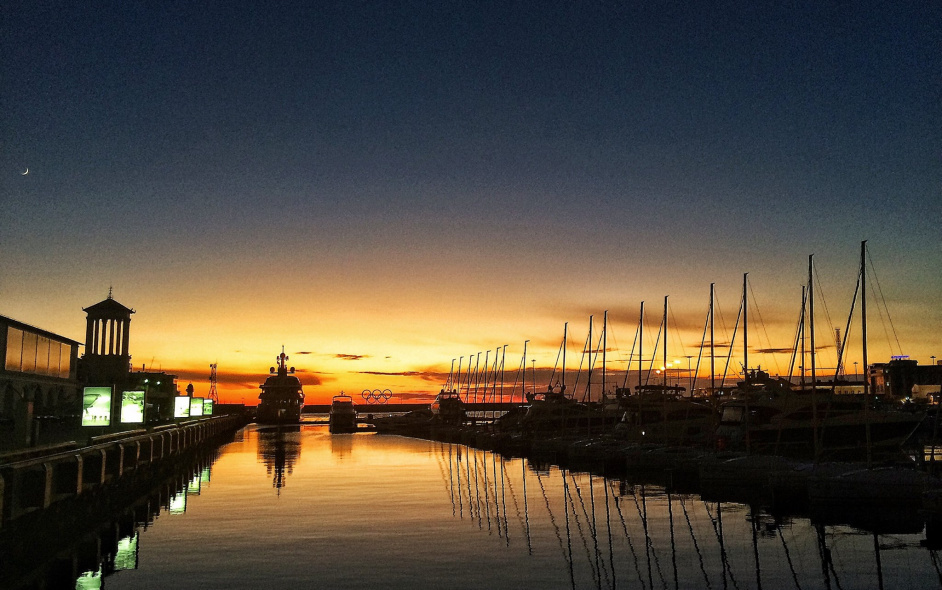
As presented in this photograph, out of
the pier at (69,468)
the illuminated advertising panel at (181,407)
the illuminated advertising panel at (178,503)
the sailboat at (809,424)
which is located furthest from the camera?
the illuminated advertising panel at (181,407)

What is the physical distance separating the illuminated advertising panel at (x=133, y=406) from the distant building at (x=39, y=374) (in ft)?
14.8

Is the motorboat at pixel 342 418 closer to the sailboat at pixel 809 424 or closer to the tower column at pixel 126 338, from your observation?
the tower column at pixel 126 338

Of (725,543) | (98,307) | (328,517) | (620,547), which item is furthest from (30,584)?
(98,307)

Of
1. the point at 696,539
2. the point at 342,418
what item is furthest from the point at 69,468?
the point at 342,418

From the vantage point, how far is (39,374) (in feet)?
244

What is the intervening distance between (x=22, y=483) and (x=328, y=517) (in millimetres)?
11389

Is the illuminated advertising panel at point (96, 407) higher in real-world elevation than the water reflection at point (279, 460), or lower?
higher

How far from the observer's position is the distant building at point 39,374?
2373 inches

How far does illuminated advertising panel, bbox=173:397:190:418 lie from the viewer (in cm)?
8131

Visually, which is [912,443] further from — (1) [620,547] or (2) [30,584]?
(2) [30,584]

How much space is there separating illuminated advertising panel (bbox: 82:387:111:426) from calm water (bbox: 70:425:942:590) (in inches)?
203

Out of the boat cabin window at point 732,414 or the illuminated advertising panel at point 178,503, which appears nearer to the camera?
the illuminated advertising panel at point 178,503

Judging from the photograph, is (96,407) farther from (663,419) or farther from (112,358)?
(112,358)

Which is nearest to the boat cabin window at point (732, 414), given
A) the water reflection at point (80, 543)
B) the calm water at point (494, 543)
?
the calm water at point (494, 543)
